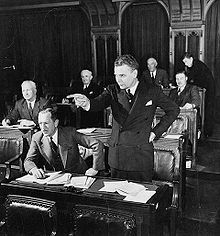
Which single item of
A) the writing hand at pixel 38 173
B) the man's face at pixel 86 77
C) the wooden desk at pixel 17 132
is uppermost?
the man's face at pixel 86 77

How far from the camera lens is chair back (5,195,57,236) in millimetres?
2291

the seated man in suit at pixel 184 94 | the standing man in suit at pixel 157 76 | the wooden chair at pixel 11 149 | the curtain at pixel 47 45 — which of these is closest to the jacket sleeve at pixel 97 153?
the wooden chair at pixel 11 149

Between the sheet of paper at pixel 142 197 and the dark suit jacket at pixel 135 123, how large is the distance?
1.59 ft

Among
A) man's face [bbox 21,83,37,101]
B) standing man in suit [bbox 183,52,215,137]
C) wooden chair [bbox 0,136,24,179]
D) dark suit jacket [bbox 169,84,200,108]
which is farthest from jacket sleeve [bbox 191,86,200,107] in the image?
wooden chair [bbox 0,136,24,179]

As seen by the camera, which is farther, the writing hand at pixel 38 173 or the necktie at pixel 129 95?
the necktie at pixel 129 95

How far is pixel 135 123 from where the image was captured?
2.80m

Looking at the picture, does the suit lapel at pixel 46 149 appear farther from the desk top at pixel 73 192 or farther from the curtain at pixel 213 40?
the curtain at pixel 213 40

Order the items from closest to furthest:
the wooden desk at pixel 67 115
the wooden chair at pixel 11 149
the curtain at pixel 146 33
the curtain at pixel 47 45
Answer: the wooden chair at pixel 11 149 → the wooden desk at pixel 67 115 → the curtain at pixel 146 33 → the curtain at pixel 47 45

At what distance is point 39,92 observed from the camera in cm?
895

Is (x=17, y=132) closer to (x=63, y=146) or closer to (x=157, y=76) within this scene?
(x=63, y=146)

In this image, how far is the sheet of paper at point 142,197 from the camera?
2253 mm

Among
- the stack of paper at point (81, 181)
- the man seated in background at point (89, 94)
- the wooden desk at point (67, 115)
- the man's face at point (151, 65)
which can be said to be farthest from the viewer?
the man's face at point (151, 65)

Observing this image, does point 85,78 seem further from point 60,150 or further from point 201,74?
point 60,150

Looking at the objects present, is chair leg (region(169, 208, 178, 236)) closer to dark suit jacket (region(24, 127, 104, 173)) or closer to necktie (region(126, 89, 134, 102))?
dark suit jacket (region(24, 127, 104, 173))
